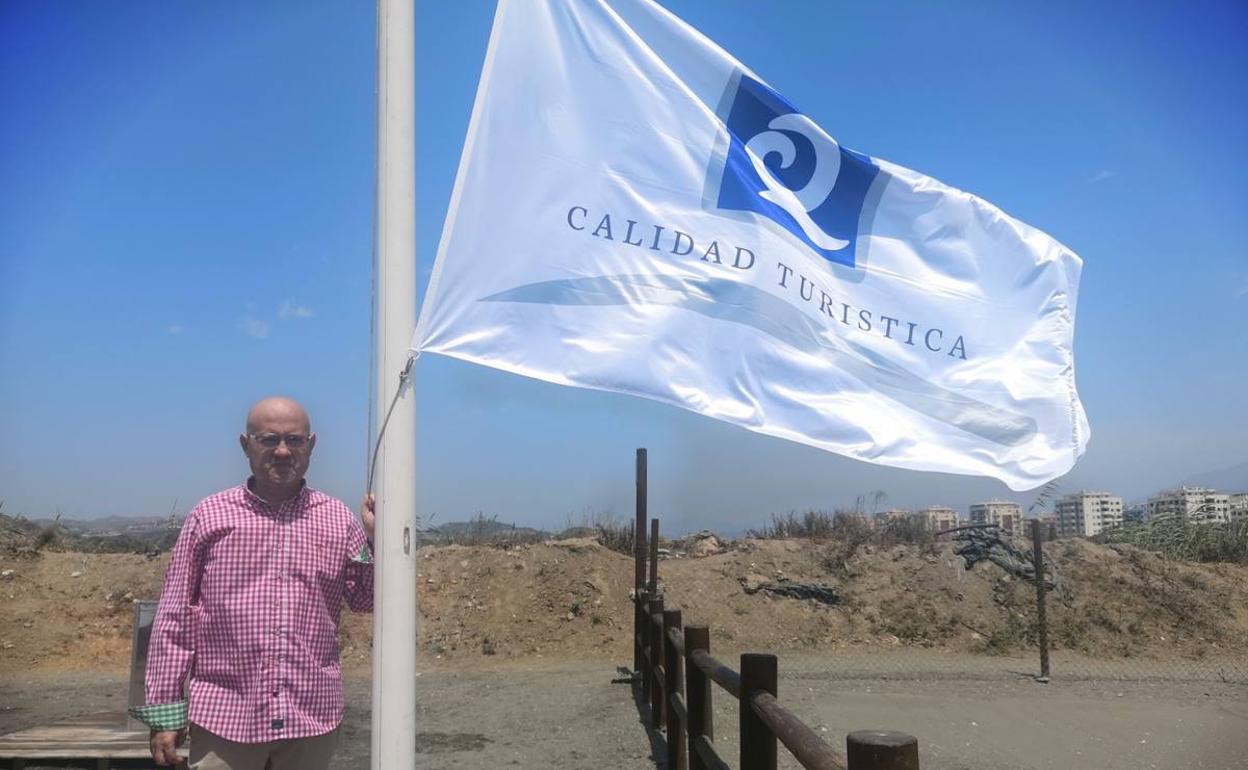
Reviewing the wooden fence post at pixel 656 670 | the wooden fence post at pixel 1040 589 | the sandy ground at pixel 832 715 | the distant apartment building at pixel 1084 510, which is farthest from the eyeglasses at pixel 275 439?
the distant apartment building at pixel 1084 510

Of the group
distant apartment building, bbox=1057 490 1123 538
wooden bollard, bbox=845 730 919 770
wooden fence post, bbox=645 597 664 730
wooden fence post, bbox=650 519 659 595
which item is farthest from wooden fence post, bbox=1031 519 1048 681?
distant apartment building, bbox=1057 490 1123 538

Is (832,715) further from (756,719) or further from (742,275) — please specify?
(742,275)

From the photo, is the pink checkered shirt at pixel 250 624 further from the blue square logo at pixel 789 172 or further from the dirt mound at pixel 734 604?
the dirt mound at pixel 734 604

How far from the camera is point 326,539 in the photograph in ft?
9.02

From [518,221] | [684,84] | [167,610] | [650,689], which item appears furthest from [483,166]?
[650,689]

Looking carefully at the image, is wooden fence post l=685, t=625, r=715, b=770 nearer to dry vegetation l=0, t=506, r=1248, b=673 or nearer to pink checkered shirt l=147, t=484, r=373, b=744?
pink checkered shirt l=147, t=484, r=373, b=744

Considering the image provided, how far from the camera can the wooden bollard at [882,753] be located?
2027 mm

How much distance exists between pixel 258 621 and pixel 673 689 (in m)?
3.94

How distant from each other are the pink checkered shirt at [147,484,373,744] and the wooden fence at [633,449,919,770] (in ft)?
4.45

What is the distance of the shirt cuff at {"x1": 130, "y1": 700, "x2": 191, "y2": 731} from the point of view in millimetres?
2523

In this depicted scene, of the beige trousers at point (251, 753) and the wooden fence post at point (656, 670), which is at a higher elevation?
the beige trousers at point (251, 753)

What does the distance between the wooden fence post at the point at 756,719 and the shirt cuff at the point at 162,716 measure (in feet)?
6.00

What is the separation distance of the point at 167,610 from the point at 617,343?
4.87 feet

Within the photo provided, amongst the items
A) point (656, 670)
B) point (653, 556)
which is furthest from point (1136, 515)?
point (656, 670)
